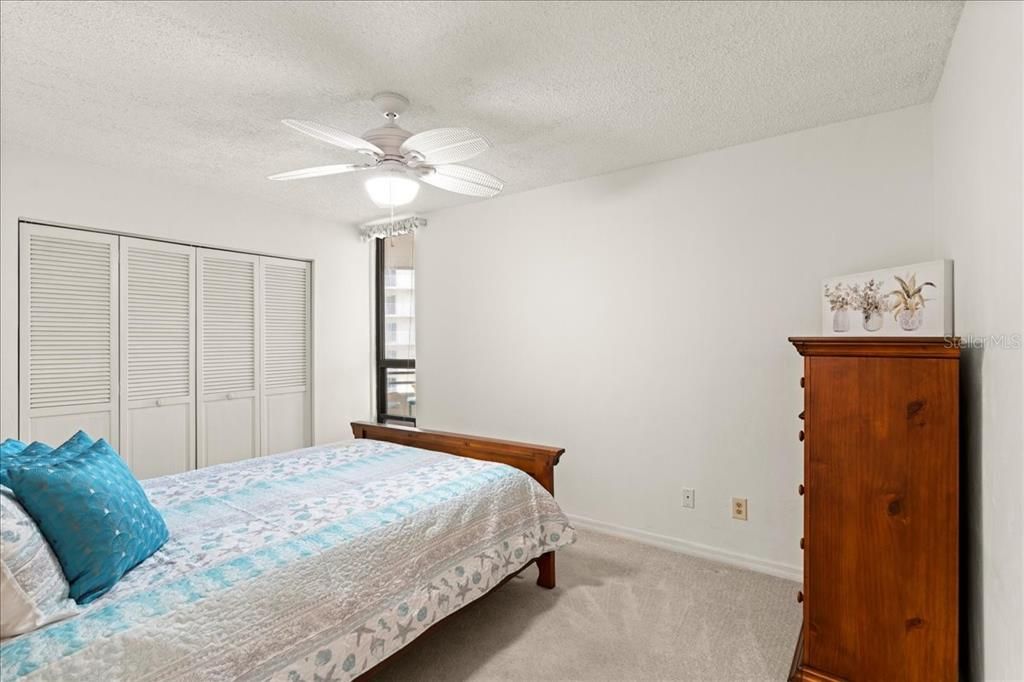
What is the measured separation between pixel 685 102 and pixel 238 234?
3134mm

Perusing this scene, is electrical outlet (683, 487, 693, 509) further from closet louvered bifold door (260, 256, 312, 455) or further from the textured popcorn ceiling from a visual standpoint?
closet louvered bifold door (260, 256, 312, 455)

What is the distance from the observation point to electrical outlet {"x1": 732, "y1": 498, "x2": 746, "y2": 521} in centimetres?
286

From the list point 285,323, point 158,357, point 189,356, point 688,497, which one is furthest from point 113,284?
point 688,497

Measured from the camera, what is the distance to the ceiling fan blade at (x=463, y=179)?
7.72 feet

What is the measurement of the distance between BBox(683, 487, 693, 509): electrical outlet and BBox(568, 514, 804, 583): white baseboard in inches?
8.4

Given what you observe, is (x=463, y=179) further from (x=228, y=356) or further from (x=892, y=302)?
(x=228, y=356)

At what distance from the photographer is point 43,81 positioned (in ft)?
6.94

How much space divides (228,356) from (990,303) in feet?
13.5

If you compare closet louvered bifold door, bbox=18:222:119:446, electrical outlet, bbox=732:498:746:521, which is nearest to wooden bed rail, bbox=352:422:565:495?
electrical outlet, bbox=732:498:746:521

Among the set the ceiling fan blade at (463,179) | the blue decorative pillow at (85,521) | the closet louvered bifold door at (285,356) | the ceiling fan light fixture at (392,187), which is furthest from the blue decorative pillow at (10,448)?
the closet louvered bifold door at (285,356)

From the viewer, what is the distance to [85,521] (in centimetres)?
138

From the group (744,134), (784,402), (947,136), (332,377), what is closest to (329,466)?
(332,377)

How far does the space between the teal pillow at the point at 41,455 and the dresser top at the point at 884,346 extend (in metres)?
2.37

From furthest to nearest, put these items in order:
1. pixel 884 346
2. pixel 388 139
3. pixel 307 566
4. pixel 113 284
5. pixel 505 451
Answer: pixel 113 284, pixel 505 451, pixel 388 139, pixel 884 346, pixel 307 566
